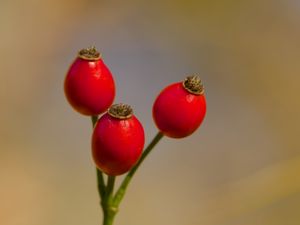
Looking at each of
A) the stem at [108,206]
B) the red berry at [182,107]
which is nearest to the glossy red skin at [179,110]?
the red berry at [182,107]

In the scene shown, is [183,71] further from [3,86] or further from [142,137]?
[142,137]

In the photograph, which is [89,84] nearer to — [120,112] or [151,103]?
[120,112]

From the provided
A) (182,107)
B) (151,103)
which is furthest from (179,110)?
(151,103)

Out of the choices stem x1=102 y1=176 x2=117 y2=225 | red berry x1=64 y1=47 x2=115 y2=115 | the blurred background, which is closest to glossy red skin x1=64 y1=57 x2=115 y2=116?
red berry x1=64 y1=47 x2=115 y2=115

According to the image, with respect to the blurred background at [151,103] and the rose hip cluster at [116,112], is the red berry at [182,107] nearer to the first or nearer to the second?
the rose hip cluster at [116,112]

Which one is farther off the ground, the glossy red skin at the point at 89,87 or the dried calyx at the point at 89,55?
the dried calyx at the point at 89,55

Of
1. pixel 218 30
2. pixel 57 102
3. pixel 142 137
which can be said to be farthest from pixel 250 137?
pixel 142 137

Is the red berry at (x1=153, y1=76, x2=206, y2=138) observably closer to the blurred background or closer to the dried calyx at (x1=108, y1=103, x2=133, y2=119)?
the dried calyx at (x1=108, y1=103, x2=133, y2=119)

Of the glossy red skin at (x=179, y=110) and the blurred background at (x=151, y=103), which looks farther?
the blurred background at (x=151, y=103)
